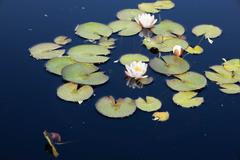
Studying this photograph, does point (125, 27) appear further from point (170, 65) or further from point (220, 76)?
point (220, 76)

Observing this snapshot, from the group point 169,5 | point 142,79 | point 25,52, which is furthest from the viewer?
point 169,5

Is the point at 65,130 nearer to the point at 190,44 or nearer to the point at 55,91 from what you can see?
the point at 55,91

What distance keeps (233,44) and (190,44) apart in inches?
10.6

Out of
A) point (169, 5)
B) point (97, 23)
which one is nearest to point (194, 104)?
point (97, 23)

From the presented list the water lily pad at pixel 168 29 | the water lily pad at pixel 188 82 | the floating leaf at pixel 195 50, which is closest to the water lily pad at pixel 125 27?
the water lily pad at pixel 168 29

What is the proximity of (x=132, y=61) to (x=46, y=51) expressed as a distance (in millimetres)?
507

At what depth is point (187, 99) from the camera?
2.18m

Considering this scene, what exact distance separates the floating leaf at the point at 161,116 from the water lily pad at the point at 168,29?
30.2 inches

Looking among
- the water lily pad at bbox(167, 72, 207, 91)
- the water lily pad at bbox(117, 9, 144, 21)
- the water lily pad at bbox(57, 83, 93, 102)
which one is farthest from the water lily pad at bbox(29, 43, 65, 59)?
the water lily pad at bbox(167, 72, 207, 91)

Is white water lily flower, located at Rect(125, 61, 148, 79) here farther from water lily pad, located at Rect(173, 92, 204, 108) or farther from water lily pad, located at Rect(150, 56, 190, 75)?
water lily pad, located at Rect(173, 92, 204, 108)

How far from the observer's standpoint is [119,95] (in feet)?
7.14

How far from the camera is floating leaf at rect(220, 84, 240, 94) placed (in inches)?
88.3

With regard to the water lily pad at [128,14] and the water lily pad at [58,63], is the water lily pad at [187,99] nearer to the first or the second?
the water lily pad at [58,63]

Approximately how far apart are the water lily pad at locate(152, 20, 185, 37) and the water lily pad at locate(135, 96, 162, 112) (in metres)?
0.68
